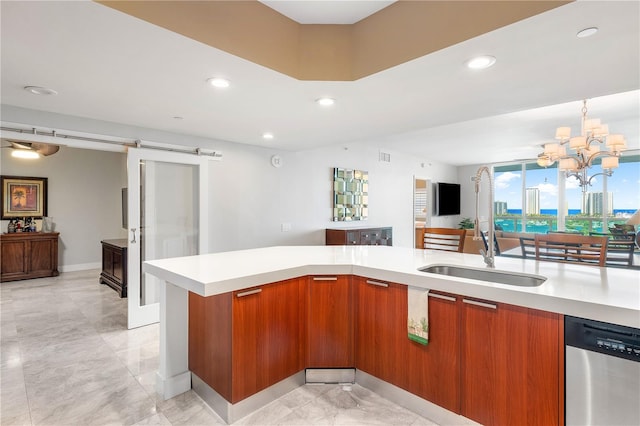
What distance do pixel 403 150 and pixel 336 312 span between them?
5527mm

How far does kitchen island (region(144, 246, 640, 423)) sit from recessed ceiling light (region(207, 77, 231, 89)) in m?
1.25

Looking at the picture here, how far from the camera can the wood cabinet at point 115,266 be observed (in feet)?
14.9

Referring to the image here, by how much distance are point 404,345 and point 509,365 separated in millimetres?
579

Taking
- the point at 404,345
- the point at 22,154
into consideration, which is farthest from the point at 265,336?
the point at 22,154

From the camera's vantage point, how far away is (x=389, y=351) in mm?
2072

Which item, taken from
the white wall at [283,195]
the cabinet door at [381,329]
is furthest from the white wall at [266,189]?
the cabinet door at [381,329]

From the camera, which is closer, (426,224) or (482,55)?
(482,55)

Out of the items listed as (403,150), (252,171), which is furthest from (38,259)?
(403,150)

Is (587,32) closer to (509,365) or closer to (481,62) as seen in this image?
(481,62)

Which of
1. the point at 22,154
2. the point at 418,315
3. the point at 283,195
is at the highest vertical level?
the point at 22,154

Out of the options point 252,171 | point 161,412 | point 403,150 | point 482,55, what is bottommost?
point 161,412

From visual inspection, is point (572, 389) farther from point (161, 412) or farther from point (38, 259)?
point (38, 259)

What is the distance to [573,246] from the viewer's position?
2889 millimetres

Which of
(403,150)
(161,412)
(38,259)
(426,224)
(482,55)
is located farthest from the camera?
(426,224)
